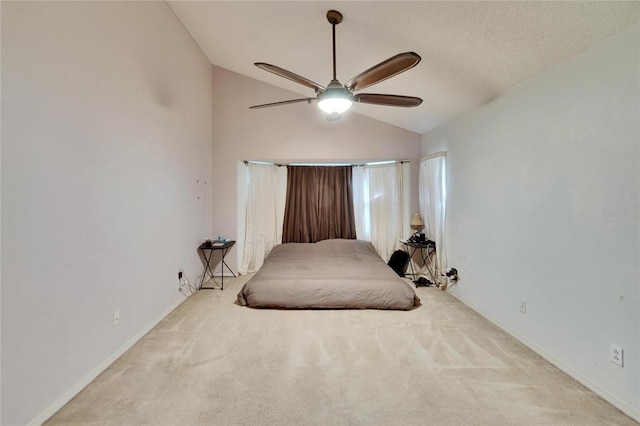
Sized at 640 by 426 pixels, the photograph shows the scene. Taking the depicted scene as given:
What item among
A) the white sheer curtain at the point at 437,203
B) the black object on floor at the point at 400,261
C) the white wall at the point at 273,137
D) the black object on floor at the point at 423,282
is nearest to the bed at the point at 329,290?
the black object on floor at the point at 423,282

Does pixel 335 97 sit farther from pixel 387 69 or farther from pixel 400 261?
pixel 400 261

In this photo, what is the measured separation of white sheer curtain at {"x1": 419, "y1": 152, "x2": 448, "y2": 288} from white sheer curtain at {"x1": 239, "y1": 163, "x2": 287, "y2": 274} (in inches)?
93.6

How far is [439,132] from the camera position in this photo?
372 centimetres

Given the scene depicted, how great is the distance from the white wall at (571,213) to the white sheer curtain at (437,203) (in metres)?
0.76

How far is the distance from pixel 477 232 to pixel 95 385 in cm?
361

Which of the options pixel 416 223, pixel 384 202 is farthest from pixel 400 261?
pixel 384 202

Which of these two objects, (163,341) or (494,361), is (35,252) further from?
(494,361)

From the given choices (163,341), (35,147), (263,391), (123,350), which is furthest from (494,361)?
(35,147)

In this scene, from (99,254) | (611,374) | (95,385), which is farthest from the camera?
(99,254)

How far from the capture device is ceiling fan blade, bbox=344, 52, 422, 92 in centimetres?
152

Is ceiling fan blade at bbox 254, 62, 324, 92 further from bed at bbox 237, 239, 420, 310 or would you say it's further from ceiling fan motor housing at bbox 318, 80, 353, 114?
bed at bbox 237, 239, 420, 310

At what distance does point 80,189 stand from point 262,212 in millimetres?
2804

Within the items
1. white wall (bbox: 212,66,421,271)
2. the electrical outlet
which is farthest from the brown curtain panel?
the electrical outlet

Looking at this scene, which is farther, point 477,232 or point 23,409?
point 477,232
